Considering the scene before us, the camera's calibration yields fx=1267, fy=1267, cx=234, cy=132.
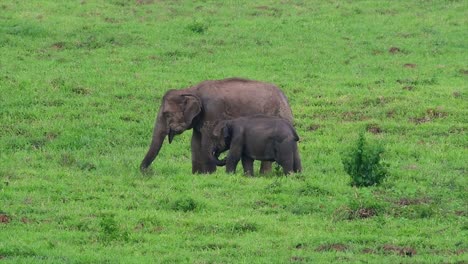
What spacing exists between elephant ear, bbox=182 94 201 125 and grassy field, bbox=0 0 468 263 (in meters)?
0.84

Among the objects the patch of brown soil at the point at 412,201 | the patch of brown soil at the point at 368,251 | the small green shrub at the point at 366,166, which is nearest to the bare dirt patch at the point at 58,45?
the small green shrub at the point at 366,166

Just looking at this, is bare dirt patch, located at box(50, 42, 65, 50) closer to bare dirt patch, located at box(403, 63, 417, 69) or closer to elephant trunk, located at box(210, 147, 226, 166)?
bare dirt patch, located at box(403, 63, 417, 69)

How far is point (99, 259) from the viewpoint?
1409cm

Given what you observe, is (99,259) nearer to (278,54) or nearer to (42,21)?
(278,54)

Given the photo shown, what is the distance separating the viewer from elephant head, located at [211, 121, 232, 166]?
20062 millimetres

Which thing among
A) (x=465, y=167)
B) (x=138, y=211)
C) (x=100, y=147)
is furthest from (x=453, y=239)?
(x=100, y=147)

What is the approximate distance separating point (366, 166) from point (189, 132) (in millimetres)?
6774

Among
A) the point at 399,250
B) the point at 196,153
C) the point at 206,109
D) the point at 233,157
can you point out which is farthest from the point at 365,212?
the point at 206,109

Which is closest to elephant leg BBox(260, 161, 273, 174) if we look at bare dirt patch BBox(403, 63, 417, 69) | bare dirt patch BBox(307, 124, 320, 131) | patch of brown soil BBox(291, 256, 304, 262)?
bare dirt patch BBox(307, 124, 320, 131)

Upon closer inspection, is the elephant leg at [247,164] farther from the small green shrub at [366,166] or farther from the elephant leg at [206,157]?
the small green shrub at [366,166]

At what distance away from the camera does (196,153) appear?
20.9 metres

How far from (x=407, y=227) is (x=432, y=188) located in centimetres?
272

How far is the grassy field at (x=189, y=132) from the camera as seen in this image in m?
15.1

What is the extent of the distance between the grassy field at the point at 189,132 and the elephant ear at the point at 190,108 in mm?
844
